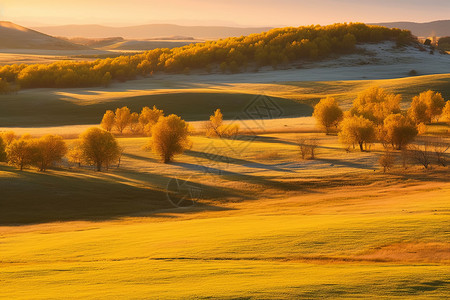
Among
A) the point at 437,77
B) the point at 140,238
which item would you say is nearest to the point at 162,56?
the point at 437,77

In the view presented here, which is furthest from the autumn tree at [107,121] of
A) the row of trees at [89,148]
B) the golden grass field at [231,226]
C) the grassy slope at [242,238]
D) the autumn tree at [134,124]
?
the grassy slope at [242,238]

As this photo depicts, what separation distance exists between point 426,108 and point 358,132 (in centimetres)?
2698

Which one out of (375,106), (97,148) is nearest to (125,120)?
(97,148)

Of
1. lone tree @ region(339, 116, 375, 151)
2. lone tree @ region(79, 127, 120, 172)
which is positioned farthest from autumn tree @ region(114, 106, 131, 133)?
lone tree @ region(339, 116, 375, 151)

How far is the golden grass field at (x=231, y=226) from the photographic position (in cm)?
2062

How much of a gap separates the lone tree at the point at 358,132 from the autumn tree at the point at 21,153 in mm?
38454

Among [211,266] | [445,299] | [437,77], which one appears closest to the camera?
[445,299]

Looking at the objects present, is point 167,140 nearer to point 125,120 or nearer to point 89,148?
point 89,148

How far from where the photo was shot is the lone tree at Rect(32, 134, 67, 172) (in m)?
57.3

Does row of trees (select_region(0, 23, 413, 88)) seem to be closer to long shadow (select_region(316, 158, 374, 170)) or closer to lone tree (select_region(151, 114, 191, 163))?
lone tree (select_region(151, 114, 191, 163))

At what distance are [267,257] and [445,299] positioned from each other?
9.47m

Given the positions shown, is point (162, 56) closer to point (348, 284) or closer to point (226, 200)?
point (226, 200)

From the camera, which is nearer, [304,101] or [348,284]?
[348,284]

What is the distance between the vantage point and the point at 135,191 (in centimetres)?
5172
